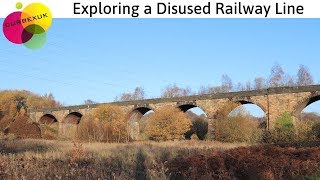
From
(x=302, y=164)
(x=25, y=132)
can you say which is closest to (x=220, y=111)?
(x=25, y=132)

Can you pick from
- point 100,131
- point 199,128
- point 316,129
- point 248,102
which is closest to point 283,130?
point 316,129

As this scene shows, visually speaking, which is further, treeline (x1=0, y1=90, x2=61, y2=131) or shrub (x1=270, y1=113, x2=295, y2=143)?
treeline (x1=0, y1=90, x2=61, y2=131)

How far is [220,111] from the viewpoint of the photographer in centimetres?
3509

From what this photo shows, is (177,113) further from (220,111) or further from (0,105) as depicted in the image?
(0,105)

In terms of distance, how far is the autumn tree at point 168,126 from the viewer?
33.7m

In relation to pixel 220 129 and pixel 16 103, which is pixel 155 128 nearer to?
pixel 220 129

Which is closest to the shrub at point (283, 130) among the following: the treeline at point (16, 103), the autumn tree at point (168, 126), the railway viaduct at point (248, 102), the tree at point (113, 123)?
the railway viaduct at point (248, 102)

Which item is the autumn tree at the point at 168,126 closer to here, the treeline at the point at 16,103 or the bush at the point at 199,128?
the bush at the point at 199,128

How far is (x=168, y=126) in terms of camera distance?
112ft

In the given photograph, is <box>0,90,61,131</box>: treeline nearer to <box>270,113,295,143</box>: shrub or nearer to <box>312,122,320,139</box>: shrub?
A: <box>270,113,295,143</box>: shrub

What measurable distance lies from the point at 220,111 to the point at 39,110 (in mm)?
30851

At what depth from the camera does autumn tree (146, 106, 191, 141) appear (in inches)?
1326

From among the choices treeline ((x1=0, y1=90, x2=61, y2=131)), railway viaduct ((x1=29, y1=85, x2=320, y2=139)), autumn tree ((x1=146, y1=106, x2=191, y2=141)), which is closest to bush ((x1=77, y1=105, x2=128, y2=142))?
autumn tree ((x1=146, y1=106, x2=191, y2=141))

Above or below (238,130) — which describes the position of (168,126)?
above
